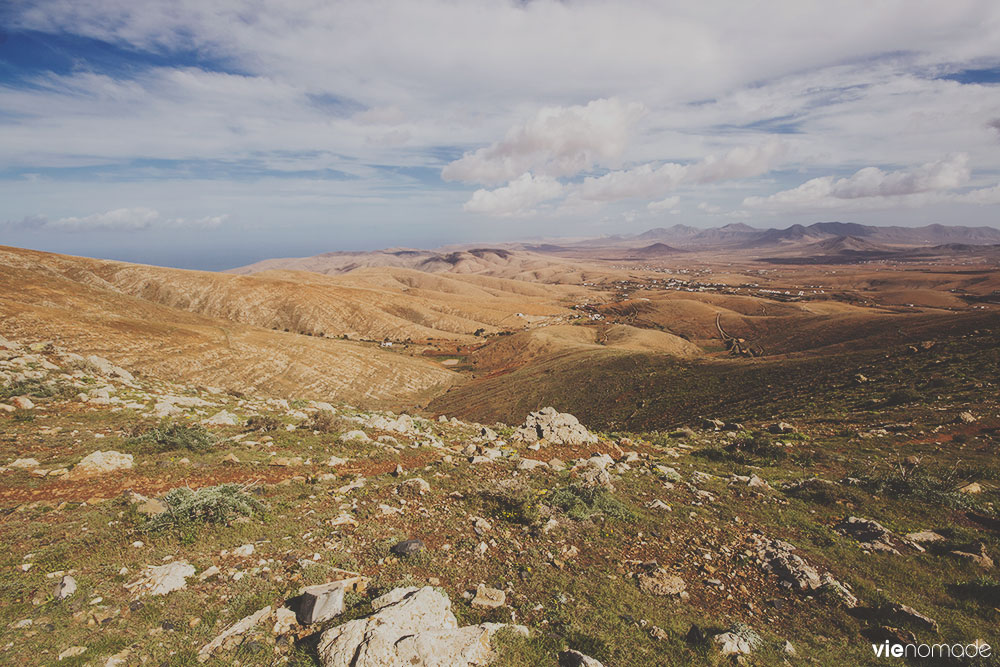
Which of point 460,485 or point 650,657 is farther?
point 460,485

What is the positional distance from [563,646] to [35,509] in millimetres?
11205

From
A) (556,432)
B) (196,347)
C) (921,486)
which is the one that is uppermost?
(196,347)

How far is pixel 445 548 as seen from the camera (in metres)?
8.48

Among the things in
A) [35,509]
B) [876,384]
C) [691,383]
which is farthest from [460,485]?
[691,383]

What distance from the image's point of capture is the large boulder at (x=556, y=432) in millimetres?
17984

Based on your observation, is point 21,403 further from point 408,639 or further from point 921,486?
point 921,486

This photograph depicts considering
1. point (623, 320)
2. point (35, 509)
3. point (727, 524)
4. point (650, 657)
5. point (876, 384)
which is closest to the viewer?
point (650, 657)

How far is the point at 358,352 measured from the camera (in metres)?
62.8

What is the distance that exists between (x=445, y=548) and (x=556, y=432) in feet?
34.4

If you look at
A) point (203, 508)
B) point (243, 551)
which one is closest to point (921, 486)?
point (243, 551)

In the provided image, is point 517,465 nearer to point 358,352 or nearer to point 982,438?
point 982,438

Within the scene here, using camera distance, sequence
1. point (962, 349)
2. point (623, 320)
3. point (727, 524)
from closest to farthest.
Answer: point (727, 524) < point (962, 349) < point (623, 320)

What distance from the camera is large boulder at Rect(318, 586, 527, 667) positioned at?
209 inches

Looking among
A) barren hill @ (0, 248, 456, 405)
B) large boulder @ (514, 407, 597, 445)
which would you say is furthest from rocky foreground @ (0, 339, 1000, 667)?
barren hill @ (0, 248, 456, 405)
